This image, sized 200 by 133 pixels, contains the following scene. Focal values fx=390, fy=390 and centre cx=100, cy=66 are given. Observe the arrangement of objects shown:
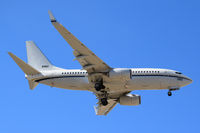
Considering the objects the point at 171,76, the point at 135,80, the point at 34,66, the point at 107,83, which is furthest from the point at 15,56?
the point at 171,76

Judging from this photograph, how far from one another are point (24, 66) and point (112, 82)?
1055cm

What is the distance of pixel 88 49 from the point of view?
4228cm

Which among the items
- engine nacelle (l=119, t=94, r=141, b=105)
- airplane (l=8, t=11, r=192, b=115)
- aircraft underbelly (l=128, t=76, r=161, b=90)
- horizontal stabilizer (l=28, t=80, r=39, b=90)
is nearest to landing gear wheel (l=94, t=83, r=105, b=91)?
airplane (l=8, t=11, r=192, b=115)

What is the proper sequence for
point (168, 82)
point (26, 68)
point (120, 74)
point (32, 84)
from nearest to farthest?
point (120, 74) < point (26, 68) < point (168, 82) < point (32, 84)

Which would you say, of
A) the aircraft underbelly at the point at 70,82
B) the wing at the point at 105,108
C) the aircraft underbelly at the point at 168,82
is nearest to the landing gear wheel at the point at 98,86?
the aircraft underbelly at the point at 70,82

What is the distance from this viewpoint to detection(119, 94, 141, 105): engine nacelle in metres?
53.1

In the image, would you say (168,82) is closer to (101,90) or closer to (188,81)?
(188,81)

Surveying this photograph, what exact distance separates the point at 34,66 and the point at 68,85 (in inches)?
257

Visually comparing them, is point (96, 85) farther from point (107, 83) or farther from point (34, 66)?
point (34, 66)

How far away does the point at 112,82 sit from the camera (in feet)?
151

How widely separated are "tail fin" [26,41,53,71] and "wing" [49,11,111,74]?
7369 mm

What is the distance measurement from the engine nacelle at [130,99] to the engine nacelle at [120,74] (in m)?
9.27

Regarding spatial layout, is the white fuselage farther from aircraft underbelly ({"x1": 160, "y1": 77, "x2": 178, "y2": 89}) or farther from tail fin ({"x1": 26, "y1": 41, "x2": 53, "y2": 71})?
tail fin ({"x1": 26, "y1": 41, "x2": 53, "y2": 71})

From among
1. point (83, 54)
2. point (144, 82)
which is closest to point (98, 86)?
point (83, 54)
